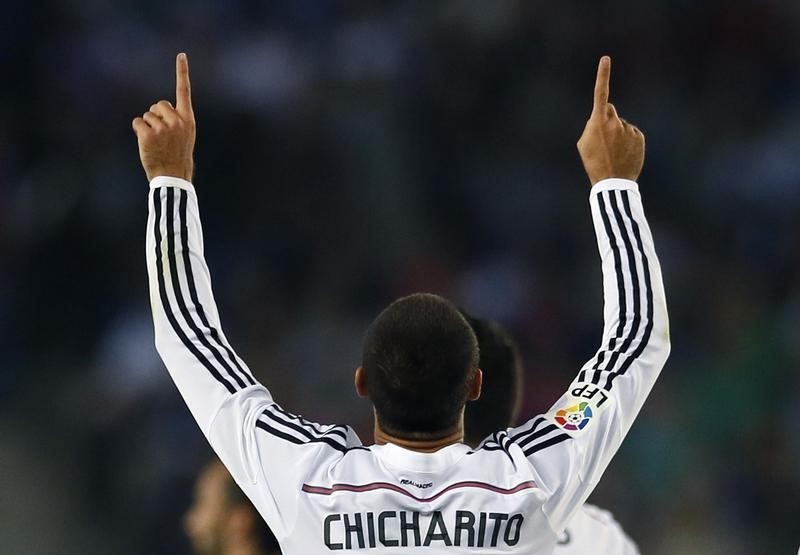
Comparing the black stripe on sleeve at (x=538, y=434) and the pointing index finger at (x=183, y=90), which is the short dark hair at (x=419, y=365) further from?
the pointing index finger at (x=183, y=90)

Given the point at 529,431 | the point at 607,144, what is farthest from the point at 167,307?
the point at 607,144

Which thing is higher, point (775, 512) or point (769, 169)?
point (769, 169)

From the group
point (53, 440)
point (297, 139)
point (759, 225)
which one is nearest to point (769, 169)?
point (759, 225)

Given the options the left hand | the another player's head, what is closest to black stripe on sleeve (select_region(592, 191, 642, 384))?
the left hand

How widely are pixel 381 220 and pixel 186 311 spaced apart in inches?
205

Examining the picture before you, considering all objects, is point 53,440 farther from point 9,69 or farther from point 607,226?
point 607,226

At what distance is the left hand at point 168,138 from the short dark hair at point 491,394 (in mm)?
840

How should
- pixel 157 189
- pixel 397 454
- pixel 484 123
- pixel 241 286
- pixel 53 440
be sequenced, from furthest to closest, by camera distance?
1. pixel 484 123
2. pixel 241 286
3. pixel 53 440
4. pixel 157 189
5. pixel 397 454

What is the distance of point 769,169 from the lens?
7578 mm

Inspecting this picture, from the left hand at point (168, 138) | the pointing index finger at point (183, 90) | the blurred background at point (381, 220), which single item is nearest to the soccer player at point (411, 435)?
the left hand at point (168, 138)

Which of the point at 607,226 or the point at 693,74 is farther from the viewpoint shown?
the point at 693,74

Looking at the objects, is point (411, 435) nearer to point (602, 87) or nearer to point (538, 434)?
point (538, 434)

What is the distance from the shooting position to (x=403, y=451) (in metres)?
2.04

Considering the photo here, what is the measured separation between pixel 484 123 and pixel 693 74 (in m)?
1.51
